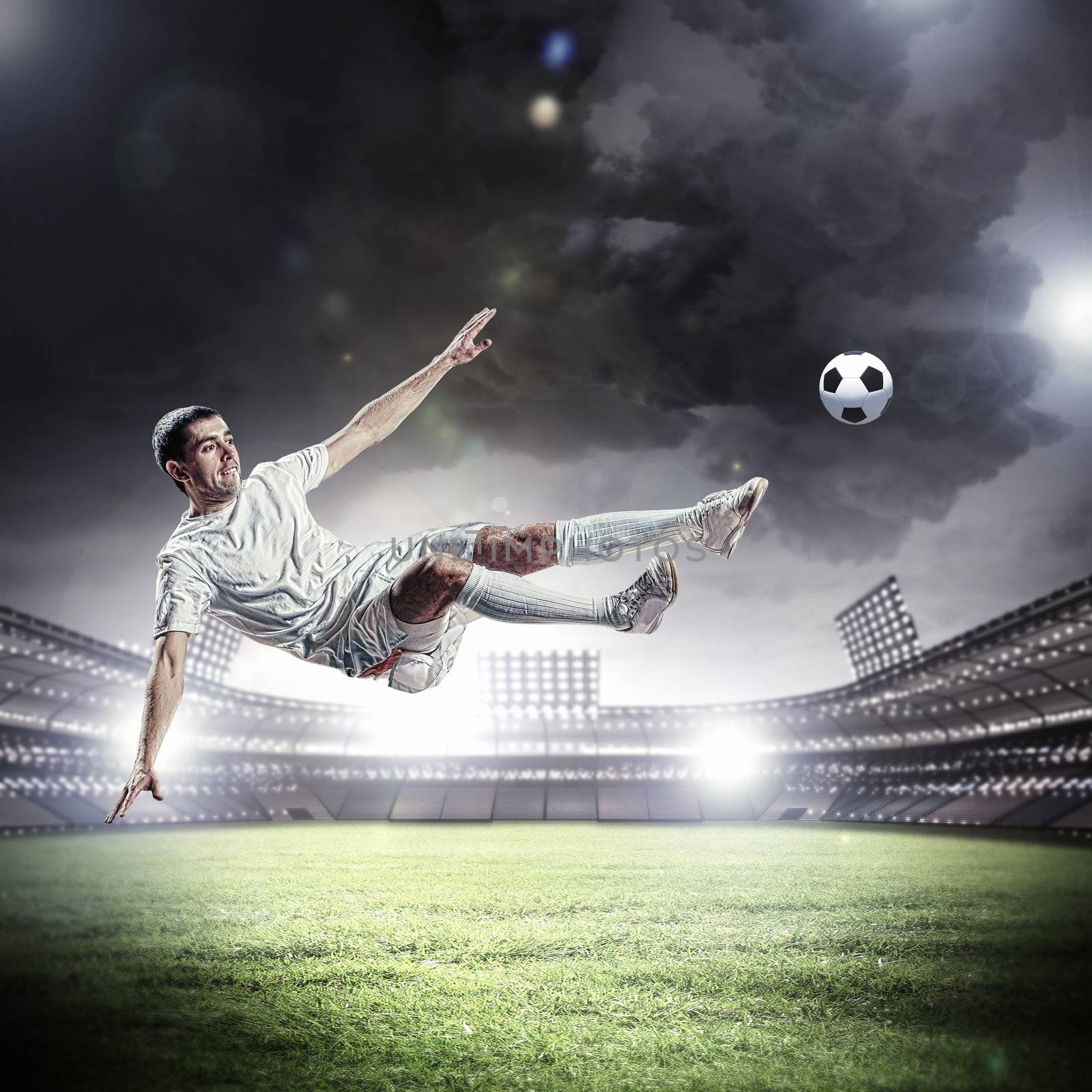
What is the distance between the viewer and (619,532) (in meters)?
3.66

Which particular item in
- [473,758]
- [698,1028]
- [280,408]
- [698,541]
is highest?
[280,408]

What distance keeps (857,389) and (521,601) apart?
11.4 ft

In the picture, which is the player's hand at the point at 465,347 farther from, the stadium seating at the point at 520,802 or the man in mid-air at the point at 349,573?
the stadium seating at the point at 520,802

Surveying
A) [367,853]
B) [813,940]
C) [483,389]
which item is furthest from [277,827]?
[813,940]

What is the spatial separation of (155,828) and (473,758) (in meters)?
16.0

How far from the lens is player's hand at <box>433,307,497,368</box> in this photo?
16.1 ft

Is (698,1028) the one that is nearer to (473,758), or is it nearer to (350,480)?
(350,480)

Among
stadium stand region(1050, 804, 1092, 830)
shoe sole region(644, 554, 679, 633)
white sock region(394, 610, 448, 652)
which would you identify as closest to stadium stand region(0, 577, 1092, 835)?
stadium stand region(1050, 804, 1092, 830)

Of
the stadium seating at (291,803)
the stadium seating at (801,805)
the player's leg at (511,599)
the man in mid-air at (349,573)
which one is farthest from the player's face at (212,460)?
the stadium seating at (291,803)

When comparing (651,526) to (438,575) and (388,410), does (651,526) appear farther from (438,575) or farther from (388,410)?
(388,410)

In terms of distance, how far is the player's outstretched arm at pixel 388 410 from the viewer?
4.81m

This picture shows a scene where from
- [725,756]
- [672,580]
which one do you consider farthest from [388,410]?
[725,756]

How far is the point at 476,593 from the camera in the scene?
367cm

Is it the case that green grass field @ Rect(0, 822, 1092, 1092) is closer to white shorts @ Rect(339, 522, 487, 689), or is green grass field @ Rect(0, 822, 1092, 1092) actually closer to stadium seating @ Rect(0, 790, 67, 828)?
white shorts @ Rect(339, 522, 487, 689)
